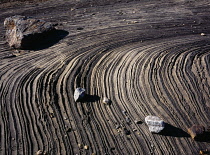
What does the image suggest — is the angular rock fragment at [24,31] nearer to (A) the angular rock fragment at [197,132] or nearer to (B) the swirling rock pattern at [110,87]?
(B) the swirling rock pattern at [110,87]

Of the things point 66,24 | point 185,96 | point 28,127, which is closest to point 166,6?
point 66,24

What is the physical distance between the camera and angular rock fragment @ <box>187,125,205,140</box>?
4270 mm

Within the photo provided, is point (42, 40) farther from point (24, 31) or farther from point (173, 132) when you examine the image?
point (173, 132)

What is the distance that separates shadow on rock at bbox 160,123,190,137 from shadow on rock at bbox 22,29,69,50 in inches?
165

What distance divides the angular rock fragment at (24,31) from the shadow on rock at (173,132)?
452 centimetres

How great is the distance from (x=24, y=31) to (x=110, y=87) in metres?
3.37

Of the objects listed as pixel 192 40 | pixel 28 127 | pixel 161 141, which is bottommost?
pixel 161 141

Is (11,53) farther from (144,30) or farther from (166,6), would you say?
(166,6)

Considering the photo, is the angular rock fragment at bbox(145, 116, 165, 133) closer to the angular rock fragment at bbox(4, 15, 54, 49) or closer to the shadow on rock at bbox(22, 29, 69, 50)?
the shadow on rock at bbox(22, 29, 69, 50)

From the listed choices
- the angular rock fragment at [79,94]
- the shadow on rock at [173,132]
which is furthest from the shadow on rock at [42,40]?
the shadow on rock at [173,132]

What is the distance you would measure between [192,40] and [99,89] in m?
3.60

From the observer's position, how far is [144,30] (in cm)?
775

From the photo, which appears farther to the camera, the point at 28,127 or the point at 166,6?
the point at 166,6

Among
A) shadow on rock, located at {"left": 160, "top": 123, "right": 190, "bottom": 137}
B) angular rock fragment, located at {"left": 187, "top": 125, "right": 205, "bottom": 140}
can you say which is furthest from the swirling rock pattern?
angular rock fragment, located at {"left": 187, "top": 125, "right": 205, "bottom": 140}
